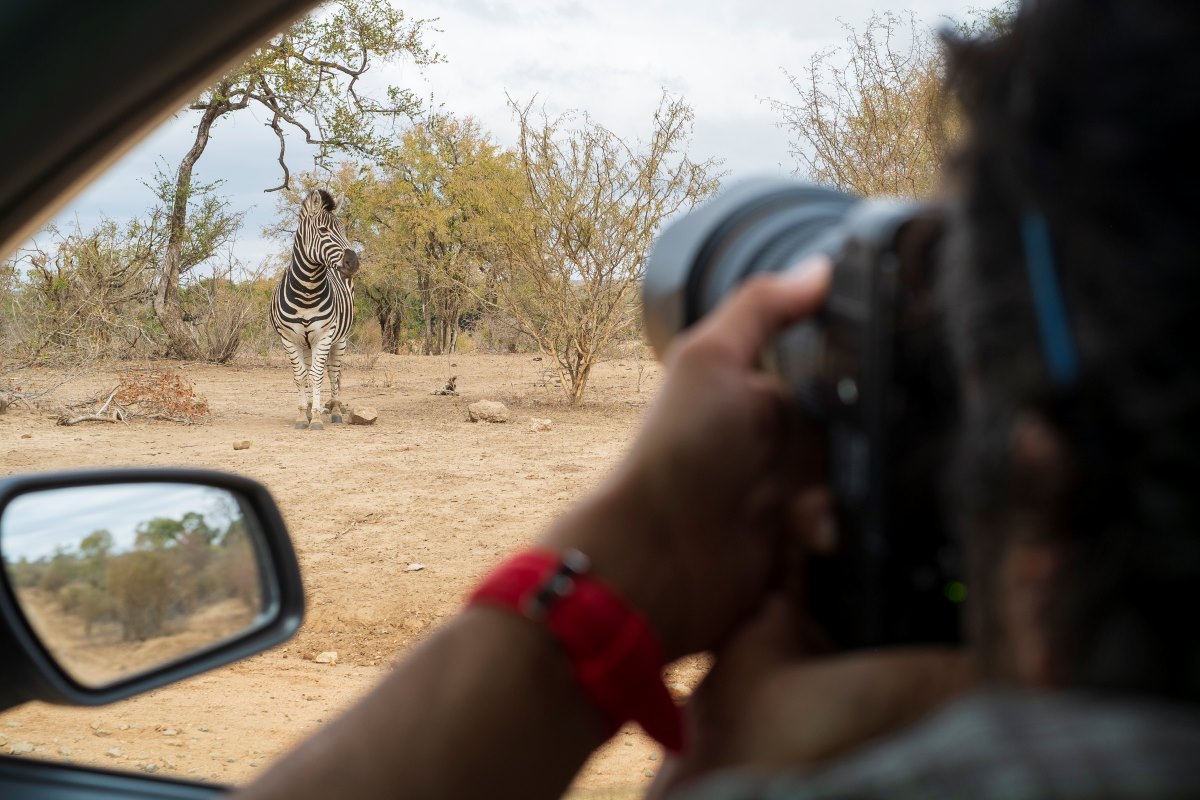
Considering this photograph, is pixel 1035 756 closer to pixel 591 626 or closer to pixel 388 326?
pixel 591 626

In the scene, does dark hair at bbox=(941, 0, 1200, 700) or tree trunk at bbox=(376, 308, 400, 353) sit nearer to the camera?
dark hair at bbox=(941, 0, 1200, 700)

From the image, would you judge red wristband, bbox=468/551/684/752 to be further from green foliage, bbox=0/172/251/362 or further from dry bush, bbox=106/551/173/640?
green foliage, bbox=0/172/251/362

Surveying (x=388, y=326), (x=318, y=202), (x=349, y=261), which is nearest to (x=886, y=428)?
(x=349, y=261)

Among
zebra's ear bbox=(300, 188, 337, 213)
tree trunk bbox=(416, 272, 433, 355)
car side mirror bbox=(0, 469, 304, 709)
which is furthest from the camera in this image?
tree trunk bbox=(416, 272, 433, 355)

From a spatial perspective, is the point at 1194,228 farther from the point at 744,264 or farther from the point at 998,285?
the point at 744,264

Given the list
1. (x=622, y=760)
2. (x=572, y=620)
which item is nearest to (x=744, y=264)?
(x=572, y=620)

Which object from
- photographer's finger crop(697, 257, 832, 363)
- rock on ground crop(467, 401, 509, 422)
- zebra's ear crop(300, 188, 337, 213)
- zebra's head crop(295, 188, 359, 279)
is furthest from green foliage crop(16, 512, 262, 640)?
zebra's ear crop(300, 188, 337, 213)

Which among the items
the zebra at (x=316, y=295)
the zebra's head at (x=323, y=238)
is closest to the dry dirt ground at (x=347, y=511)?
the zebra at (x=316, y=295)

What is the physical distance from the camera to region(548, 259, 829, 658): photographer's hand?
0.64m

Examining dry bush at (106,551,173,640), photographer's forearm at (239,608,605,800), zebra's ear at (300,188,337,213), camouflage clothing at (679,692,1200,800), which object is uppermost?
zebra's ear at (300,188,337,213)

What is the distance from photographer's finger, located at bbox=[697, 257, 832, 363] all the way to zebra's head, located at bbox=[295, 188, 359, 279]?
8.65 meters

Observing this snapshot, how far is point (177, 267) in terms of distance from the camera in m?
12.1

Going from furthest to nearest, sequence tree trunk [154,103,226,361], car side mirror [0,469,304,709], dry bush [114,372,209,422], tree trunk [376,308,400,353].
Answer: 1. tree trunk [376,308,400,353]
2. tree trunk [154,103,226,361]
3. dry bush [114,372,209,422]
4. car side mirror [0,469,304,709]

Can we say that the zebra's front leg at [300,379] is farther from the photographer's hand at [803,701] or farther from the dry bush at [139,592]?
the photographer's hand at [803,701]
